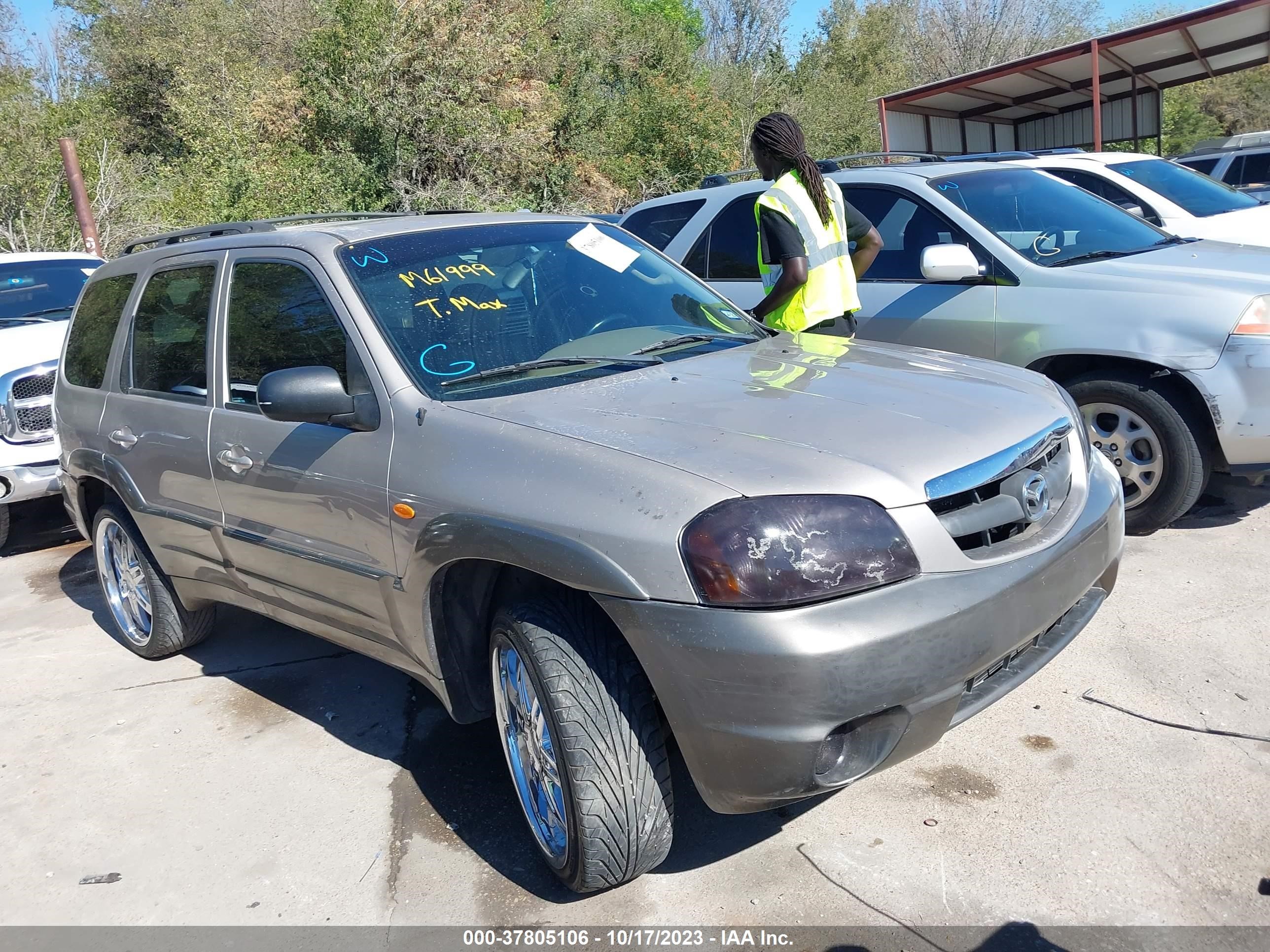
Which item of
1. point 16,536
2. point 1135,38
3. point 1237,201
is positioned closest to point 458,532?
point 16,536

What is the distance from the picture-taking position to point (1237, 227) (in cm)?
730

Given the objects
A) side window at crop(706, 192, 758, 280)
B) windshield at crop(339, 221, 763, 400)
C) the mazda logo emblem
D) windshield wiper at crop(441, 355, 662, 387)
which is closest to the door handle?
windshield at crop(339, 221, 763, 400)

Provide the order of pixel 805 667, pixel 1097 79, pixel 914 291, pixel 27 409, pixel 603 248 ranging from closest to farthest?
pixel 805 667 → pixel 603 248 → pixel 914 291 → pixel 27 409 → pixel 1097 79

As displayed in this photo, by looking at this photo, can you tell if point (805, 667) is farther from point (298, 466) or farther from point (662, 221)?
point (662, 221)

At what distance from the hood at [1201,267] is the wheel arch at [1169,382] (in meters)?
0.35

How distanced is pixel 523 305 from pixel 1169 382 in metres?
2.95

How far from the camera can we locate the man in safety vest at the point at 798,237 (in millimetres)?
4637

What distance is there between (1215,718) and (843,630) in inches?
67.6

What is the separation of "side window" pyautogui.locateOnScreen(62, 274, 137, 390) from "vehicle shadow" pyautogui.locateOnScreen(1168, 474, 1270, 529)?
4841mm

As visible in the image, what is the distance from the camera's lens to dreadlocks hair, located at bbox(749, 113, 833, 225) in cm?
470

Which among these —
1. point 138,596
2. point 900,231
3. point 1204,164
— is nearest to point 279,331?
point 138,596

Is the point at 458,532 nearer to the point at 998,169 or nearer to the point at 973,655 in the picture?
the point at 973,655

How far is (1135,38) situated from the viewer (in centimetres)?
1469

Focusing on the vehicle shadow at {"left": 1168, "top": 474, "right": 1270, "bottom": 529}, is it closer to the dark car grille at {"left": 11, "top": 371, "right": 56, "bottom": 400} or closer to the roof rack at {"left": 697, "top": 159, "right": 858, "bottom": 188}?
the roof rack at {"left": 697, "top": 159, "right": 858, "bottom": 188}
